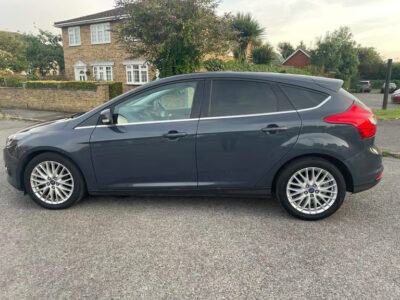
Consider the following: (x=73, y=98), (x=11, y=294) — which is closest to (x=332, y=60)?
(x=73, y=98)

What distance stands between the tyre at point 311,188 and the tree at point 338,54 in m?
36.7

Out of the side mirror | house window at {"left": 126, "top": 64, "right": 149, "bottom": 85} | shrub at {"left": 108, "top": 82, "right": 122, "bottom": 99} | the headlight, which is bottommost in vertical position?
the headlight

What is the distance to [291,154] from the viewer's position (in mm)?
3305

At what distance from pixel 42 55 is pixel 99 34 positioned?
343 inches

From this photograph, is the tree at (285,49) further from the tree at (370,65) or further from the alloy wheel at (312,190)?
the alloy wheel at (312,190)

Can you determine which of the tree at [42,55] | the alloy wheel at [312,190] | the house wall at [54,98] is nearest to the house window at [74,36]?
the tree at [42,55]

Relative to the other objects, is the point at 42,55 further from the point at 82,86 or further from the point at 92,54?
Result: the point at 82,86

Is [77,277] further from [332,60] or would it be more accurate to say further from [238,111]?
[332,60]

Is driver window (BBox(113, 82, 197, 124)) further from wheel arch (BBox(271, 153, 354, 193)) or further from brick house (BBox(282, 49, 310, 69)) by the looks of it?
brick house (BBox(282, 49, 310, 69))

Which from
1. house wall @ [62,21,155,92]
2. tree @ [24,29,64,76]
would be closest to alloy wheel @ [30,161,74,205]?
house wall @ [62,21,155,92]

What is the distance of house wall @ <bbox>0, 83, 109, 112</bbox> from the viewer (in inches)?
562

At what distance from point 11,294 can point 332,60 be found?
1586 inches

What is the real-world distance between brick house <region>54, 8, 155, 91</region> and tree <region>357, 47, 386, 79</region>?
4098cm

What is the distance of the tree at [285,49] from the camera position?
5544 cm
